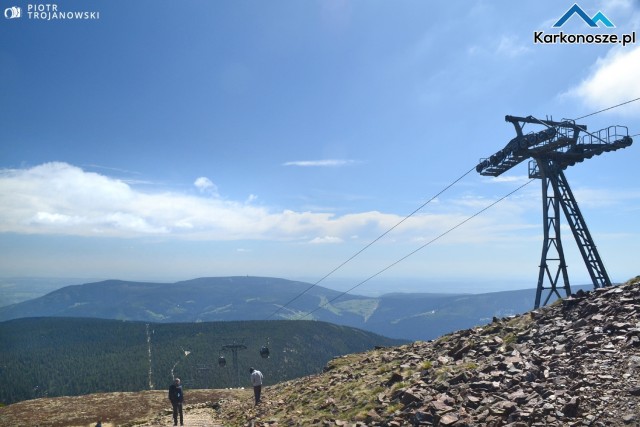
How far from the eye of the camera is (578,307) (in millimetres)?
19578

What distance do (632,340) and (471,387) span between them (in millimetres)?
5729

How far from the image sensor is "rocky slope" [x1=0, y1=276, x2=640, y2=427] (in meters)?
11.9

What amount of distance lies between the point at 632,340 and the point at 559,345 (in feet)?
8.30

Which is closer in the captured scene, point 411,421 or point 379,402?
point 411,421

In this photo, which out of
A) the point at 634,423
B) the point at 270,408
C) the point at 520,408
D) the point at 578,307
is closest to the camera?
the point at 634,423

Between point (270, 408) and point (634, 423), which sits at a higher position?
point (634, 423)

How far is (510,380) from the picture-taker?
557 inches

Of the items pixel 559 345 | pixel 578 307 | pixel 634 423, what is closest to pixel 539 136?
pixel 578 307

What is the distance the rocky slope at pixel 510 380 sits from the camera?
39.1 ft

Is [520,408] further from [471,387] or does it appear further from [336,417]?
[336,417]

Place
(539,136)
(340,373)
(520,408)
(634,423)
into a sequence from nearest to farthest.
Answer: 1. (634,423)
2. (520,408)
3. (340,373)
4. (539,136)

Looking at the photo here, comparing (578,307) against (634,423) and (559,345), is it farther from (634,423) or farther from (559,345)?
(634,423)

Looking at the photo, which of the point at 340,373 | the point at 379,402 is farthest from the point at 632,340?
the point at 340,373

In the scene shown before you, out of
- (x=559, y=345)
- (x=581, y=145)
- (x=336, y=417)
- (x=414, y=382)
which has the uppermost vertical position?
(x=581, y=145)
